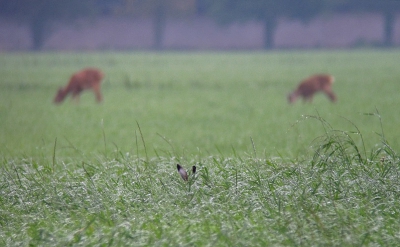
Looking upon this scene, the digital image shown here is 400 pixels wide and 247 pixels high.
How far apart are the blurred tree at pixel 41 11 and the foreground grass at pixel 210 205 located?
38910 millimetres

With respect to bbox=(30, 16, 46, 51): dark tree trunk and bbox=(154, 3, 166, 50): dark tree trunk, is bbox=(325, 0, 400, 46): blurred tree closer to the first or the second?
bbox=(154, 3, 166, 50): dark tree trunk

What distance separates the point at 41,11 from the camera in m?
42.7

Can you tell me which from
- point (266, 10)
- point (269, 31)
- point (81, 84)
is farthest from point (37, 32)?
point (81, 84)

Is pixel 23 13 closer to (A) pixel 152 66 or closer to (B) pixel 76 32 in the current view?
(B) pixel 76 32

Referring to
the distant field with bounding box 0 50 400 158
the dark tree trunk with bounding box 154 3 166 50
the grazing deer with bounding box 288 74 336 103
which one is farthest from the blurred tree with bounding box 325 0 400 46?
the grazing deer with bounding box 288 74 336 103

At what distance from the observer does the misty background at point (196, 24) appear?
42500mm

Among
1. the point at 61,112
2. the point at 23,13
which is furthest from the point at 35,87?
the point at 23,13

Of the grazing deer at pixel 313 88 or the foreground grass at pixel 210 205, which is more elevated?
the foreground grass at pixel 210 205

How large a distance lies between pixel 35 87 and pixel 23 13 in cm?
2443

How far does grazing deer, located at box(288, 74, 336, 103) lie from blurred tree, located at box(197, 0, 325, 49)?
2805 centimetres

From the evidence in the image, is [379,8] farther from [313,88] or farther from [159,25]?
[313,88]

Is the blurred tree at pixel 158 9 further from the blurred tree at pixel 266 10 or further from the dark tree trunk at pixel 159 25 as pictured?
the blurred tree at pixel 266 10

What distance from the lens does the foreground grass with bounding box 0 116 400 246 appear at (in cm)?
373

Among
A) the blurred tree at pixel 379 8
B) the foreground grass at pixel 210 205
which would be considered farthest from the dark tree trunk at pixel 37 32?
the foreground grass at pixel 210 205
